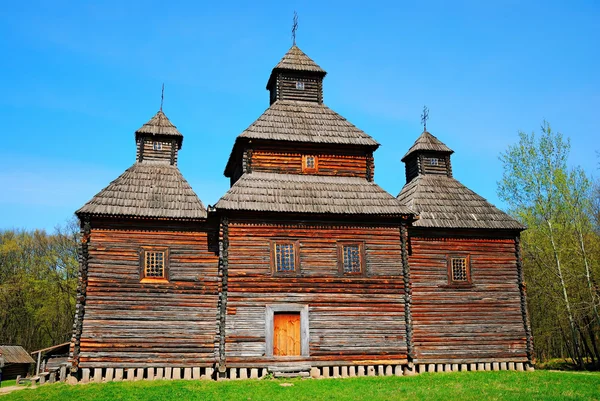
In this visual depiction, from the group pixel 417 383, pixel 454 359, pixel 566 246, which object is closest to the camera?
pixel 417 383

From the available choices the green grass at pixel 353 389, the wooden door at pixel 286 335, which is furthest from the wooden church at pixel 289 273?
the green grass at pixel 353 389

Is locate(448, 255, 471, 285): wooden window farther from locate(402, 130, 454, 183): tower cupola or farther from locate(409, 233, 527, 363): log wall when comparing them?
locate(402, 130, 454, 183): tower cupola

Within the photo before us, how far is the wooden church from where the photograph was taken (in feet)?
58.0

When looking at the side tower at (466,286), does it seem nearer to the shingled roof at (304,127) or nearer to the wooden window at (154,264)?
the shingled roof at (304,127)

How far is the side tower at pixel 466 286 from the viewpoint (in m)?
19.8

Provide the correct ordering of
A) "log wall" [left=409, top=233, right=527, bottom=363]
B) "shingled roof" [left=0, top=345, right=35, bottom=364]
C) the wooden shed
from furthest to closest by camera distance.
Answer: the wooden shed → "shingled roof" [left=0, top=345, right=35, bottom=364] → "log wall" [left=409, top=233, right=527, bottom=363]

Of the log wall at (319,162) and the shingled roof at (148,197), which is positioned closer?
the shingled roof at (148,197)

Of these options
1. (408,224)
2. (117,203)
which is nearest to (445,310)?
(408,224)

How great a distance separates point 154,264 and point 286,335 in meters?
5.58

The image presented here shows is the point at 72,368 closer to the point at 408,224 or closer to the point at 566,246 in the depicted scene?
the point at 408,224

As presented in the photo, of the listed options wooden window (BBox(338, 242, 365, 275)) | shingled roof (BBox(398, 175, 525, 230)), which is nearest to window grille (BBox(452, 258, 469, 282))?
shingled roof (BBox(398, 175, 525, 230))

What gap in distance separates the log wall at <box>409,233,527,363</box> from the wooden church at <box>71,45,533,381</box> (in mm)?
56

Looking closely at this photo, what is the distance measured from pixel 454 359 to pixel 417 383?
4748mm

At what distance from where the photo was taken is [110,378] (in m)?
17.1
